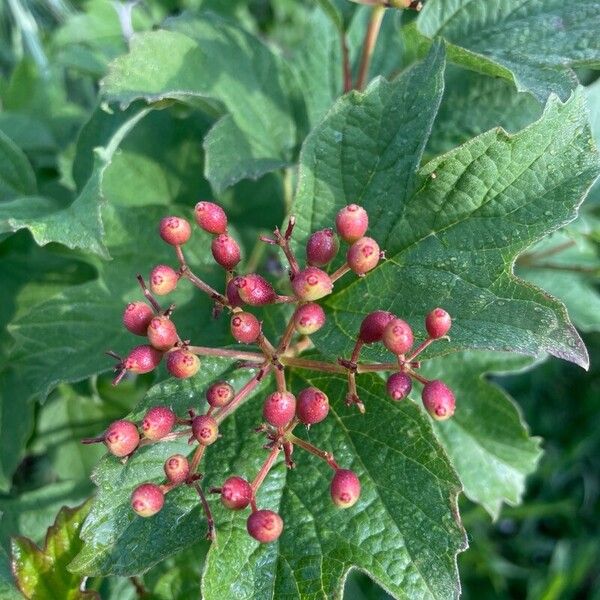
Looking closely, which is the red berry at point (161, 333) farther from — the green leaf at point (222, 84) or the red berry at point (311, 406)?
the green leaf at point (222, 84)

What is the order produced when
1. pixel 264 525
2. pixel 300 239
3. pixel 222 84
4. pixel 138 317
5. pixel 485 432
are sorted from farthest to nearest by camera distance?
pixel 485 432
pixel 222 84
pixel 300 239
pixel 138 317
pixel 264 525

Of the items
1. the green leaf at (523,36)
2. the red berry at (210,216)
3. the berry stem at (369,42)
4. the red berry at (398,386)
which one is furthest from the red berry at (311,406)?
the berry stem at (369,42)

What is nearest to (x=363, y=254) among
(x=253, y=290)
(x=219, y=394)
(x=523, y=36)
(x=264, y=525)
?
(x=253, y=290)

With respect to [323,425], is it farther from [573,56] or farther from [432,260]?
[573,56]

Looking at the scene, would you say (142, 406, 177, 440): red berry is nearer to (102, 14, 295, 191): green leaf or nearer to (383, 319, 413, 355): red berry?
(383, 319, 413, 355): red berry

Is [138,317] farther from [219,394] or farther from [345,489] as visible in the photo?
[345,489]

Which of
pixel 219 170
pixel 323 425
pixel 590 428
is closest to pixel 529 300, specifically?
pixel 323 425
